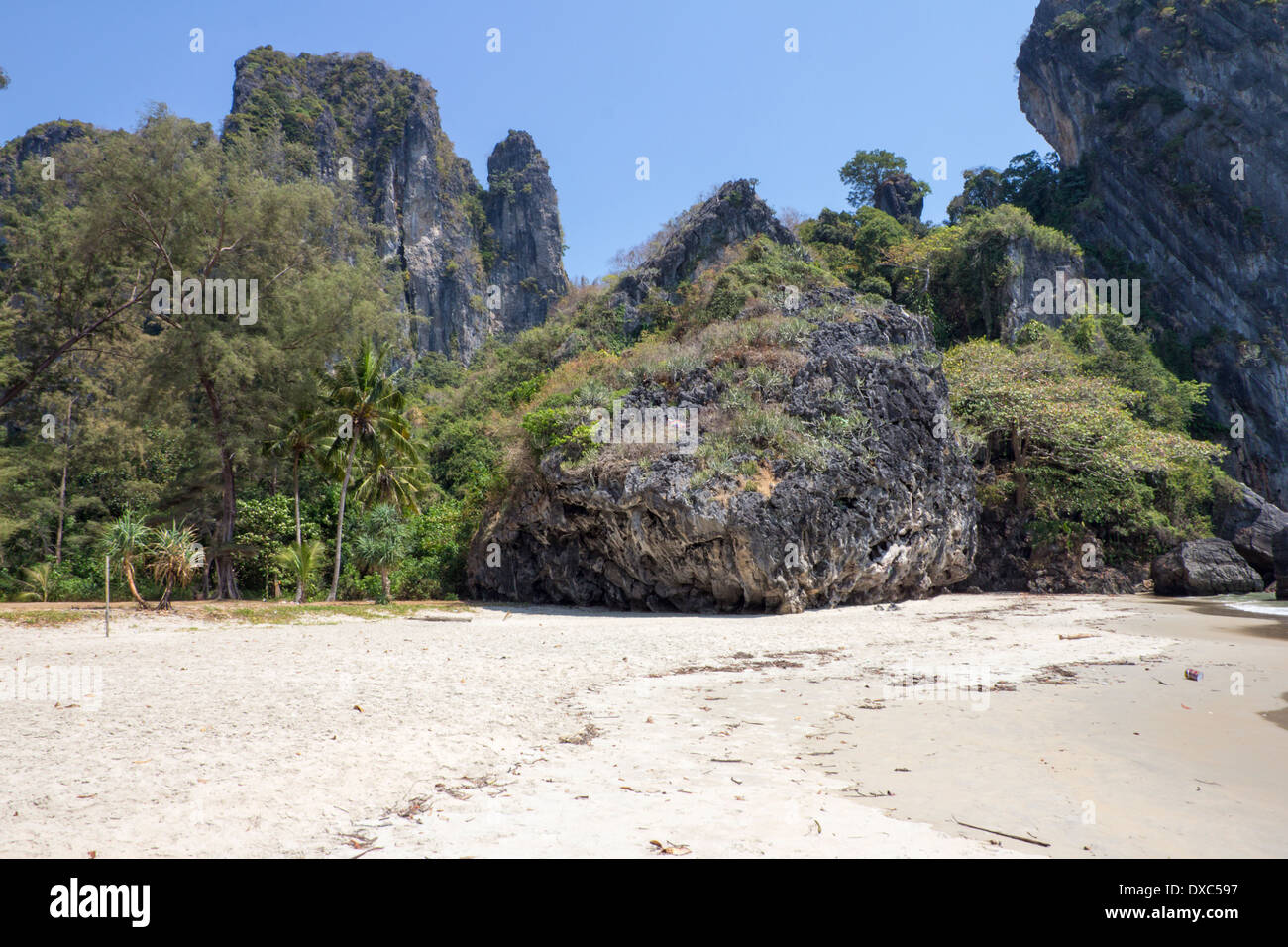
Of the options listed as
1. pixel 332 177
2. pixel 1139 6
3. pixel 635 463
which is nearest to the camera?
pixel 635 463

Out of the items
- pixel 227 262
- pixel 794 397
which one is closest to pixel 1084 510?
pixel 794 397

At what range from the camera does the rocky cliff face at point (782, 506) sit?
1880cm

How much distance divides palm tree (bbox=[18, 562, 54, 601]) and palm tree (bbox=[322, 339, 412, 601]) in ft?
35.4

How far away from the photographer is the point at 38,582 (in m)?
24.8

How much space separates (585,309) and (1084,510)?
27727 mm

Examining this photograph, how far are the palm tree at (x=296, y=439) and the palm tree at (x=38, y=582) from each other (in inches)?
357

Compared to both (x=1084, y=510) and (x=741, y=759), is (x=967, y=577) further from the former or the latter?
(x=741, y=759)

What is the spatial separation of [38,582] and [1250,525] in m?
47.7

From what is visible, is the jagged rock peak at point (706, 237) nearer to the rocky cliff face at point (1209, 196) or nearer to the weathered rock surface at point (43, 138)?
the rocky cliff face at point (1209, 196)

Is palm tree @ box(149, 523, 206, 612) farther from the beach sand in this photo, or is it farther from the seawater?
the seawater

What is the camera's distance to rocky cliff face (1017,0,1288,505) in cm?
4434

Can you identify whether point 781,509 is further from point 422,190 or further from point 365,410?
point 422,190

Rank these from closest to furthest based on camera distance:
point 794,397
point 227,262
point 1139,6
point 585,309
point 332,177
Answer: point 794,397 → point 227,262 → point 585,309 → point 1139,6 → point 332,177
